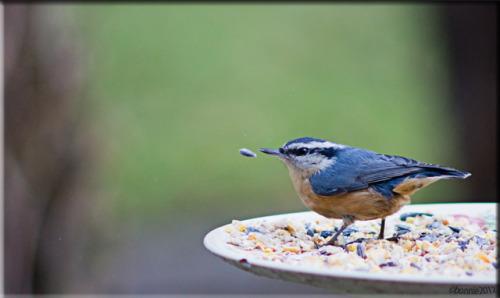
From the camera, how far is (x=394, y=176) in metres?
2.63

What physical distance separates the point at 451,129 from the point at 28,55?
11.5ft

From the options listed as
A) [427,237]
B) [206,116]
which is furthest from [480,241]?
[206,116]

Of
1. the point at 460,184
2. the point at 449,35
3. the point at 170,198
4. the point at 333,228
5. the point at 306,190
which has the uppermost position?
the point at 449,35

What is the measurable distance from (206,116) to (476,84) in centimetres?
276

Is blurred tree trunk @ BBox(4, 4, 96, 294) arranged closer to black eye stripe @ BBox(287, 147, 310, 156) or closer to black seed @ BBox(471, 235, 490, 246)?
black eye stripe @ BBox(287, 147, 310, 156)

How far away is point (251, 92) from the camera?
6.58 metres

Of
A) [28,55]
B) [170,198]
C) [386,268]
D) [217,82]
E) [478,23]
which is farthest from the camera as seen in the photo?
[217,82]

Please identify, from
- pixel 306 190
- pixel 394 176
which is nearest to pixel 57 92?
pixel 306 190

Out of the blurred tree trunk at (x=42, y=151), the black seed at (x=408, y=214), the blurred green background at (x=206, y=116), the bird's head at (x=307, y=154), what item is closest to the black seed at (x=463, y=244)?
the black seed at (x=408, y=214)

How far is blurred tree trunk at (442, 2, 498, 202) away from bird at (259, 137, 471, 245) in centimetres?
239

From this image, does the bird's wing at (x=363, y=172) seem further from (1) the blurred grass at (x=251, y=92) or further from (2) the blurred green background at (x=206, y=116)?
(1) the blurred grass at (x=251, y=92)

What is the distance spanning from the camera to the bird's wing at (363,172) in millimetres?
2594

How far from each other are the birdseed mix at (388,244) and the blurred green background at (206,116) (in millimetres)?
1583

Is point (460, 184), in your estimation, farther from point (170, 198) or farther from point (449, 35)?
point (170, 198)
